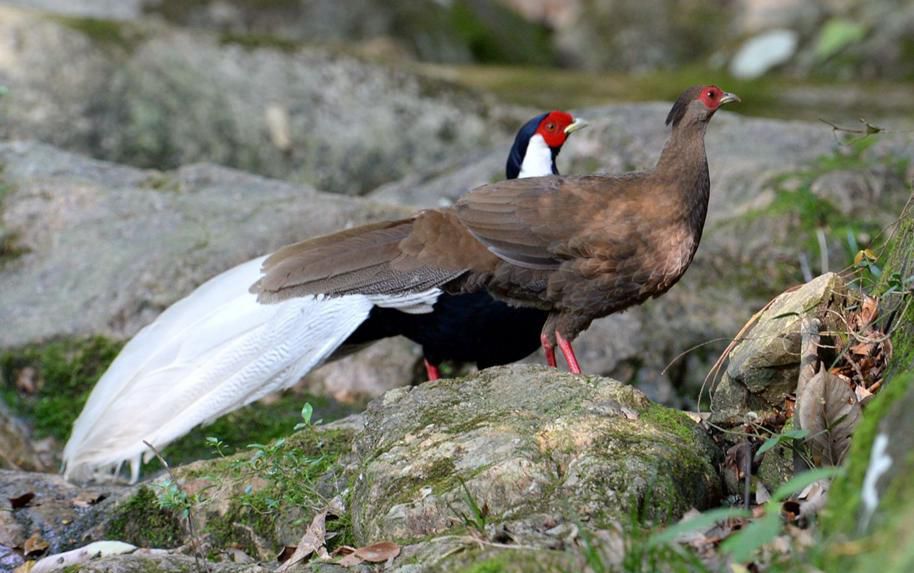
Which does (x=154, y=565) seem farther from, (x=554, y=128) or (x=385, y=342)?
(x=554, y=128)

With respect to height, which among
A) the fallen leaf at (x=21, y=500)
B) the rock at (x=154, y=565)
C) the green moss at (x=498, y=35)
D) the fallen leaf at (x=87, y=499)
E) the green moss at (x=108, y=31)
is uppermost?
the green moss at (x=498, y=35)


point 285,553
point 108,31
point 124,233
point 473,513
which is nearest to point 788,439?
point 473,513

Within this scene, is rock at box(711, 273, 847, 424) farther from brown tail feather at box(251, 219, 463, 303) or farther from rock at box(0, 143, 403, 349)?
rock at box(0, 143, 403, 349)

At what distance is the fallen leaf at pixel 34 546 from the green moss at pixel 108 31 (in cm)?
572

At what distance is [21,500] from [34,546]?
14.0 inches

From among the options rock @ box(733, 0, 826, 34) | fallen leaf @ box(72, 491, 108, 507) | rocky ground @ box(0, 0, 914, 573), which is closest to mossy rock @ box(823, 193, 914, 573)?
rocky ground @ box(0, 0, 914, 573)

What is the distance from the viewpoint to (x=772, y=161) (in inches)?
310

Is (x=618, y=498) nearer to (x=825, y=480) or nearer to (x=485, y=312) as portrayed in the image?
(x=825, y=480)

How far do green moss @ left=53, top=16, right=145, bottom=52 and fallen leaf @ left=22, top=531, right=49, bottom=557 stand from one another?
18.8 feet

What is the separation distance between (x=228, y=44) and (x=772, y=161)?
415cm

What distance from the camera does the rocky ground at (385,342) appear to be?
338 cm

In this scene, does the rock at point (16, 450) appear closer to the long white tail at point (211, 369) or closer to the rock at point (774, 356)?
the long white tail at point (211, 369)

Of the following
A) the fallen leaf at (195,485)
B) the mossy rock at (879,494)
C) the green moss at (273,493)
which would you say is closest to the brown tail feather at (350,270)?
Answer: the green moss at (273,493)

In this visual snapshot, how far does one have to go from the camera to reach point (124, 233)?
7164 mm
